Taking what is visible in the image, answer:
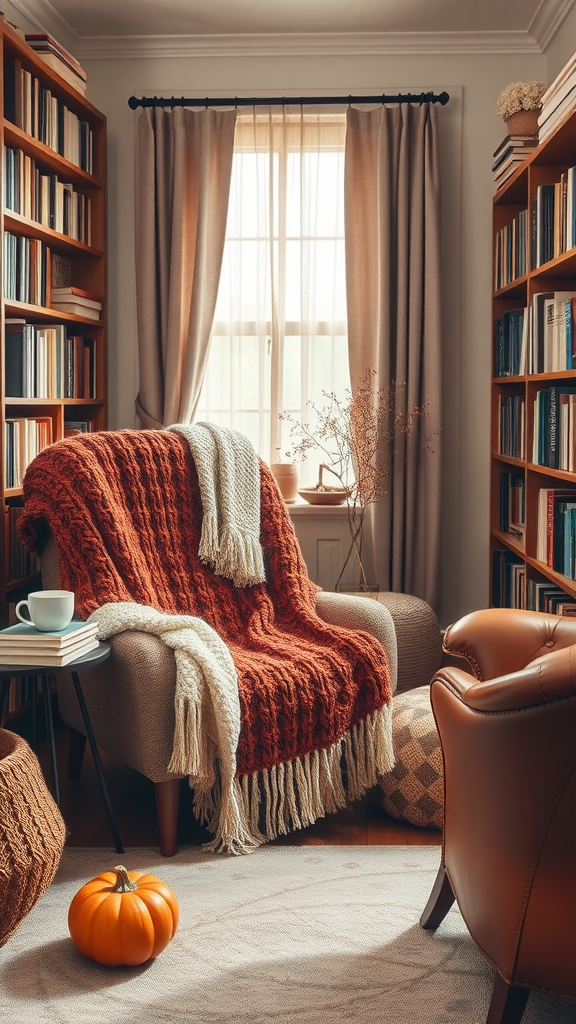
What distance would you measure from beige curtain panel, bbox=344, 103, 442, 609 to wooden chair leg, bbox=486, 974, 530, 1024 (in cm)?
245

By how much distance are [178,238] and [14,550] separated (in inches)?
61.0

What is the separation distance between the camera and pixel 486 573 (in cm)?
405

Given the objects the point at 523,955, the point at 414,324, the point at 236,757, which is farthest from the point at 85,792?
the point at 414,324

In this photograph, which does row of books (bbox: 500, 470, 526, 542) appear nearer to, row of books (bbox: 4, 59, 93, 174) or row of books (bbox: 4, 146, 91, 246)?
row of books (bbox: 4, 146, 91, 246)

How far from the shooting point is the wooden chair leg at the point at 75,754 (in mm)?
2736

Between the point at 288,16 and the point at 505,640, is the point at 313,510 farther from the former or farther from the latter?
the point at 505,640

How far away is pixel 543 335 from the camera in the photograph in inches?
118

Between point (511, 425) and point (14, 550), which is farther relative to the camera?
point (511, 425)

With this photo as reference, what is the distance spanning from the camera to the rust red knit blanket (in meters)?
2.34

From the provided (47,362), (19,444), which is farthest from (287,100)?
(19,444)

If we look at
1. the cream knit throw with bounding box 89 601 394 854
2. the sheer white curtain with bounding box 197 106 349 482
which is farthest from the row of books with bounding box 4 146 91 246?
the cream knit throw with bounding box 89 601 394 854

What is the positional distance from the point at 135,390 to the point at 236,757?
220 centimetres

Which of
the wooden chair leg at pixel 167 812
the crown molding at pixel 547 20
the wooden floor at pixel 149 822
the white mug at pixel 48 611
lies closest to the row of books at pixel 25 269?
the white mug at pixel 48 611

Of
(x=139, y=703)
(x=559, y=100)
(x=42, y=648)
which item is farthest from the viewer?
(x=559, y=100)
